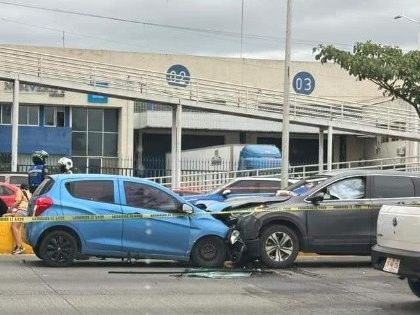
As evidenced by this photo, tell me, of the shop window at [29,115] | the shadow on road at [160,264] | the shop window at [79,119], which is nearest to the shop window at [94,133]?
the shop window at [79,119]

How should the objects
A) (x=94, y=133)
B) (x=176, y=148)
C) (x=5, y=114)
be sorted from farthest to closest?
(x=94, y=133)
(x=5, y=114)
(x=176, y=148)

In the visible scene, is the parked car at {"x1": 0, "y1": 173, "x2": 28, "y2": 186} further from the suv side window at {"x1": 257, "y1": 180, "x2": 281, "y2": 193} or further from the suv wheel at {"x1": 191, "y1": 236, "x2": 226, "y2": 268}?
the suv wheel at {"x1": 191, "y1": 236, "x2": 226, "y2": 268}

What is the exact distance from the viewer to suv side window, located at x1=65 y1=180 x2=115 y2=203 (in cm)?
1204

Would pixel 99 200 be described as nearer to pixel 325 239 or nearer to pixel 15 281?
pixel 15 281

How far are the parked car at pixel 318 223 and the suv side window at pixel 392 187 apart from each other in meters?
0.04

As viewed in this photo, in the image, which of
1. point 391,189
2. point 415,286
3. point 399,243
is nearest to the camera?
point 399,243

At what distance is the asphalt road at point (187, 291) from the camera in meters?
8.45

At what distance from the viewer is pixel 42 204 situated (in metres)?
11.8

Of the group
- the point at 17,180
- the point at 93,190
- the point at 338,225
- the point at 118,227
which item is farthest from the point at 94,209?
the point at 17,180

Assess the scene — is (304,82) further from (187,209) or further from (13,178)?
(187,209)

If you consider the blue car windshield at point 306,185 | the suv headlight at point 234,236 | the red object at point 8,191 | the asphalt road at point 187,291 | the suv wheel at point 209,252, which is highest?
the blue car windshield at point 306,185

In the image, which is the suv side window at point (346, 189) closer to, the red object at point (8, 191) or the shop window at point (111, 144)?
the red object at point (8, 191)

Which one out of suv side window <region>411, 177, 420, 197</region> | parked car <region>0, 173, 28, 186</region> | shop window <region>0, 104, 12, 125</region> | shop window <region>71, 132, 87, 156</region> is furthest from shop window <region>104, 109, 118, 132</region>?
suv side window <region>411, 177, 420, 197</region>

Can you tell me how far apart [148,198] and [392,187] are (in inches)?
176
